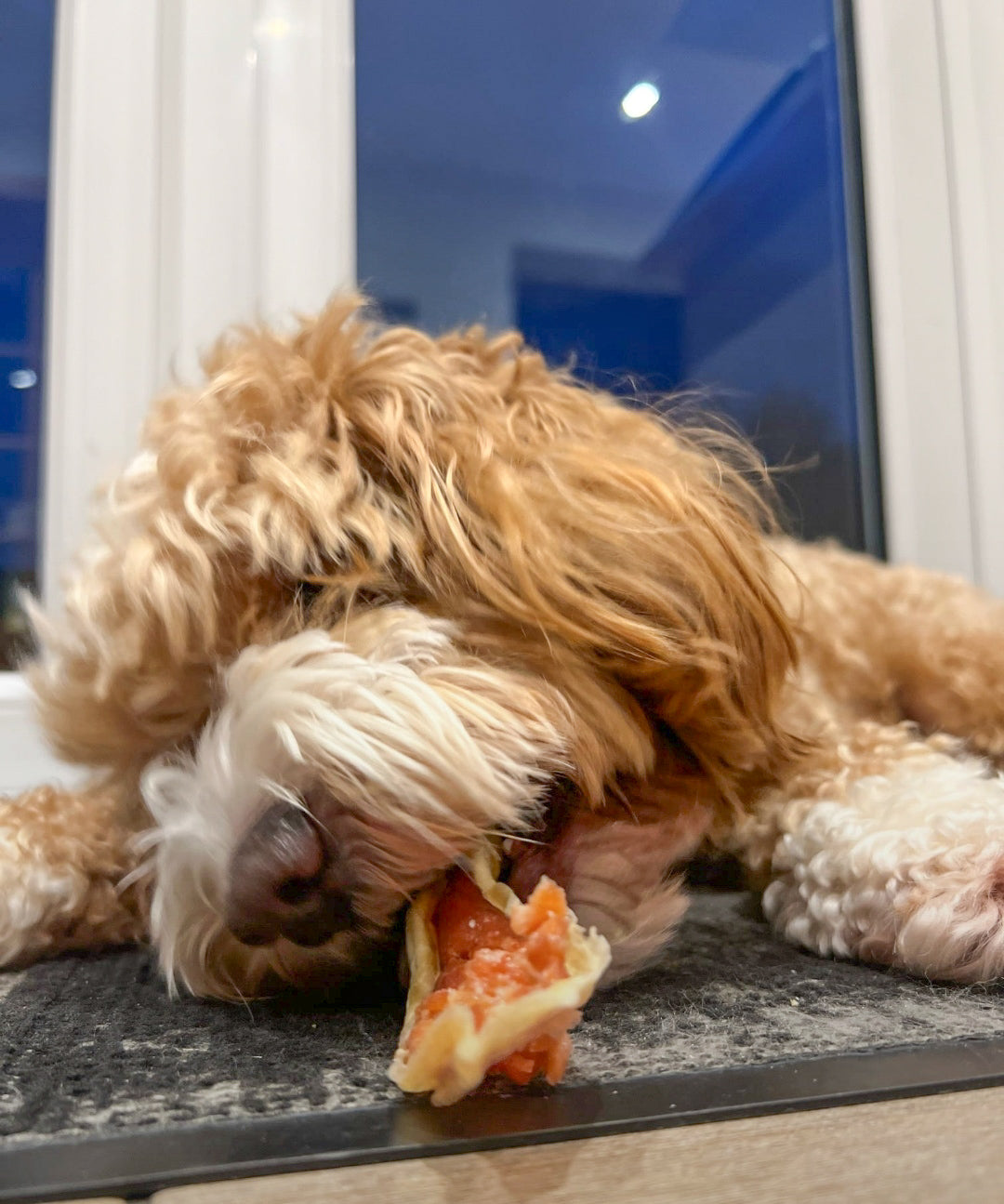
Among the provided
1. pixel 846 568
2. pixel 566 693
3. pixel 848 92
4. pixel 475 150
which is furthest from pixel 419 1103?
pixel 848 92

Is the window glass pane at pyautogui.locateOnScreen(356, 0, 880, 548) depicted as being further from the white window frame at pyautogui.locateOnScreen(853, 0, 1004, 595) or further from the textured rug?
the textured rug

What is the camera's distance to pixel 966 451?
180 cm

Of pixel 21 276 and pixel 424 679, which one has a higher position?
pixel 21 276

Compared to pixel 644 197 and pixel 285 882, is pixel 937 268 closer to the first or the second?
pixel 644 197

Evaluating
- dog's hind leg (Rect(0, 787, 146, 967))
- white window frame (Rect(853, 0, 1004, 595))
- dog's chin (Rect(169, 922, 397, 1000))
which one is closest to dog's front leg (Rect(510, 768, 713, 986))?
dog's chin (Rect(169, 922, 397, 1000))

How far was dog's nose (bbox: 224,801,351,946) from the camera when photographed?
2.17 feet

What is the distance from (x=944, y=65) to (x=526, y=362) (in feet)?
4.37

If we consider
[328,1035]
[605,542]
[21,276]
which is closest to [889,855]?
[605,542]

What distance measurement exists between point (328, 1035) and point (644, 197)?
1475 millimetres

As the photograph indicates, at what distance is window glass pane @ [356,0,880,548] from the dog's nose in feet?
3.56

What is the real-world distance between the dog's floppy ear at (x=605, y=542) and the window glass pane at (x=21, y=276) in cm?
92

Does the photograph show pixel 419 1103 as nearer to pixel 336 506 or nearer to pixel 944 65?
pixel 336 506

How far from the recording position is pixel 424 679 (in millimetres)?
715

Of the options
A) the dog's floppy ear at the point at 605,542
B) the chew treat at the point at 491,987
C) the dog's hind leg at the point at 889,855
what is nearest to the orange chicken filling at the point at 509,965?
the chew treat at the point at 491,987
